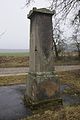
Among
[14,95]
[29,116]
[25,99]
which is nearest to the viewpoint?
[29,116]

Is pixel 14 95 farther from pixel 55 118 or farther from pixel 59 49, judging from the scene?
pixel 59 49

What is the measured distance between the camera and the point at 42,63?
6.30 meters

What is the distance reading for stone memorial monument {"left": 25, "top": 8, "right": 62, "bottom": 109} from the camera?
20.3 feet

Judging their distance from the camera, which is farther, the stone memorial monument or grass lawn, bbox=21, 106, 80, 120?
the stone memorial monument

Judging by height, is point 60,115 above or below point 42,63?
below

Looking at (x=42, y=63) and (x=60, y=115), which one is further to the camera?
(x=42, y=63)

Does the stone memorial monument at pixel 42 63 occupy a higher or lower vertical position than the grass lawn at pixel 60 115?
higher

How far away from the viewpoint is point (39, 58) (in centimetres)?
630

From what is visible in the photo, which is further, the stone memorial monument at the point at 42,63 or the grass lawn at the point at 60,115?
the stone memorial monument at the point at 42,63

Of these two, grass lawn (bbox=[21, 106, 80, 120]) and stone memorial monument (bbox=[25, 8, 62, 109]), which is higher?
stone memorial monument (bbox=[25, 8, 62, 109])

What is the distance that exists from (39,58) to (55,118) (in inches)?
79.4

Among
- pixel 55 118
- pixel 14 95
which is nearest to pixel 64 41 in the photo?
pixel 14 95

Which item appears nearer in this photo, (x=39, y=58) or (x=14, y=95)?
(x=39, y=58)

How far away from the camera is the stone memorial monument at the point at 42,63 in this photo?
620 cm
